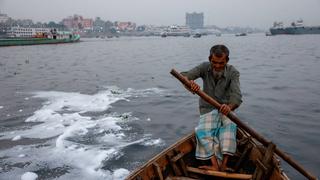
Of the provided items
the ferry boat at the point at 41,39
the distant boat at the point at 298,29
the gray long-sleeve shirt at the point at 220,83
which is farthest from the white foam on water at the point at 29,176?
the distant boat at the point at 298,29

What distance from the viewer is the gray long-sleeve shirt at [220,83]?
6.73 metres

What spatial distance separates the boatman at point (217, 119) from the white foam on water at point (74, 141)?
3.52m

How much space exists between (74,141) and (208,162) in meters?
6.63

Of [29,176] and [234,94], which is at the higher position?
[234,94]

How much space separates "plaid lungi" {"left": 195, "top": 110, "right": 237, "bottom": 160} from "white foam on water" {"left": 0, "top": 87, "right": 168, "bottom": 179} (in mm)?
3451

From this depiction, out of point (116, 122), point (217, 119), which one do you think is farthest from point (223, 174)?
point (116, 122)

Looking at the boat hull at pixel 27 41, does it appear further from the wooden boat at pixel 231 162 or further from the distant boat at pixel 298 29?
the distant boat at pixel 298 29

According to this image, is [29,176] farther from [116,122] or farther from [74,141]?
[116,122]

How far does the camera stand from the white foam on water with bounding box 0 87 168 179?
10.1 metres

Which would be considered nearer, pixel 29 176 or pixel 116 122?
pixel 29 176

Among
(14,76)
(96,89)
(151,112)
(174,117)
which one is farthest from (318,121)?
(14,76)

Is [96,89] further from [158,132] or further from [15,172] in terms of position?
[15,172]

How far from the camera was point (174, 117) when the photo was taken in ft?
53.2

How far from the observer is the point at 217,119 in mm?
6965
